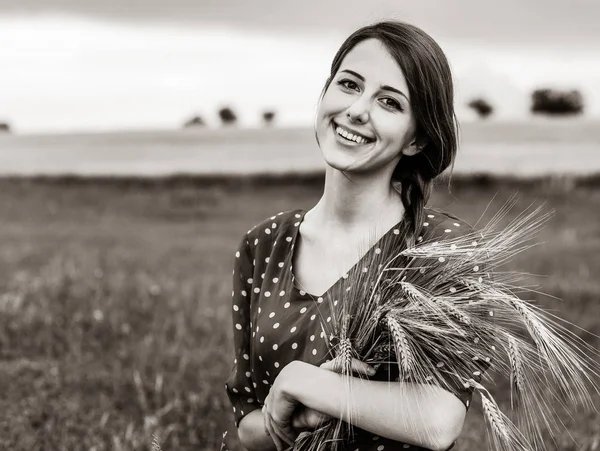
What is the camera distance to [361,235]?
295cm

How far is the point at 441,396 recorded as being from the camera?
251 centimetres

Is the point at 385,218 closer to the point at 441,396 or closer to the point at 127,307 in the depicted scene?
the point at 441,396

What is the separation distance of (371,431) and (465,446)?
2.20 metres

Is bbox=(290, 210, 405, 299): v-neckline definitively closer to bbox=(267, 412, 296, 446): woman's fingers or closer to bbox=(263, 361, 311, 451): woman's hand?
bbox=(263, 361, 311, 451): woman's hand

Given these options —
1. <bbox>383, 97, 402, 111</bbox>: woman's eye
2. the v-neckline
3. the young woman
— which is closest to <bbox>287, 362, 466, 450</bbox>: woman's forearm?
the young woman

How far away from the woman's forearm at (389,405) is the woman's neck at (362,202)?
0.63 metres

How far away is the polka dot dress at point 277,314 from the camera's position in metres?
2.76

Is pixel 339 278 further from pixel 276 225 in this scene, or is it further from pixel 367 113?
pixel 367 113

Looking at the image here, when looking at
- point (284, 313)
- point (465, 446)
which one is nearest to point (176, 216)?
point (465, 446)

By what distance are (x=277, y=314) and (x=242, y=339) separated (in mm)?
312

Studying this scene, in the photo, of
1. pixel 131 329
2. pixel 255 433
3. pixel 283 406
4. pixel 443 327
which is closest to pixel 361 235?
pixel 443 327

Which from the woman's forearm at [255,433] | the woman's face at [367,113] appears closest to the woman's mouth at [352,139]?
the woman's face at [367,113]

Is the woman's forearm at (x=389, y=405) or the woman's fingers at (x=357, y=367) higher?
the woman's fingers at (x=357, y=367)

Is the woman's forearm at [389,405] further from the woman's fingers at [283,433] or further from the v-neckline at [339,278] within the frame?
the v-neckline at [339,278]
